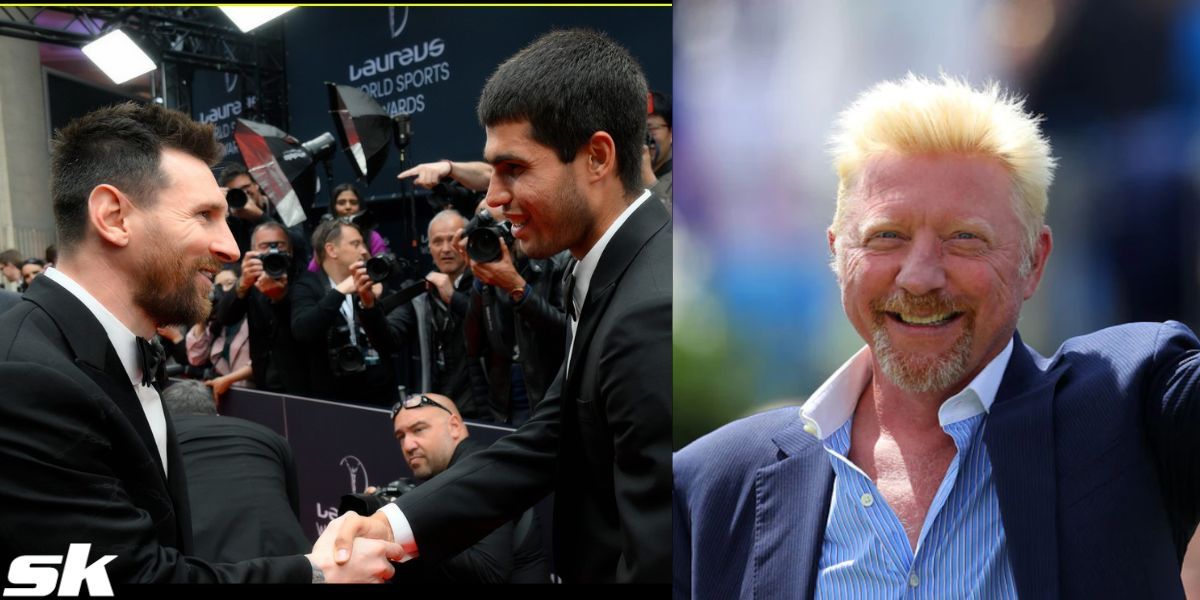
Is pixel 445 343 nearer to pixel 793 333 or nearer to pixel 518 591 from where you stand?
pixel 518 591

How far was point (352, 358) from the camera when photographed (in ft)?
11.3

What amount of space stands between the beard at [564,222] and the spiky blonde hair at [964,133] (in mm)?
659

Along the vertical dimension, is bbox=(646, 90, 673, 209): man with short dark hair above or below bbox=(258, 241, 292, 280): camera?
above

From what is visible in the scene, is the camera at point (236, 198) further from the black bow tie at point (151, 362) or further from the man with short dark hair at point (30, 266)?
the black bow tie at point (151, 362)

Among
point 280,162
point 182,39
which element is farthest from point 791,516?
point 182,39

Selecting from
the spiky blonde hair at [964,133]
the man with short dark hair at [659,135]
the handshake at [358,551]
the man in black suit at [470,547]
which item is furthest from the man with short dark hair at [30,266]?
the spiky blonde hair at [964,133]

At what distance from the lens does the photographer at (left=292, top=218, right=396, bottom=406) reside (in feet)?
11.1

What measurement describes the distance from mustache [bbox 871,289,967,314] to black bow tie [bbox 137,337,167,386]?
1442mm

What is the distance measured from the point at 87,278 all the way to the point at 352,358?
1645 millimetres

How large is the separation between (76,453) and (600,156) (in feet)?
3.56

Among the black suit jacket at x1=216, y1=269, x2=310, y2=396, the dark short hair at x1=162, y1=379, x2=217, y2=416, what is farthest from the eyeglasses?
the dark short hair at x1=162, y1=379, x2=217, y2=416

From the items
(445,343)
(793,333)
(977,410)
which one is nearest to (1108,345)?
(977,410)

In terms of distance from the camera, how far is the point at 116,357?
5.74 feet

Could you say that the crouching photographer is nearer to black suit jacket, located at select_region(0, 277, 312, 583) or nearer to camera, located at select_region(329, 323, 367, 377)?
camera, located at select_region(329, 323, 367, 377)
